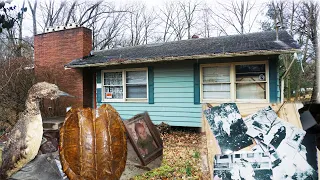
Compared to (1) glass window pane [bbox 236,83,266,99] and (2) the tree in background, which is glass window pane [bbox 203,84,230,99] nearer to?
(1) glass window pane [bbox 236,83,266,99]

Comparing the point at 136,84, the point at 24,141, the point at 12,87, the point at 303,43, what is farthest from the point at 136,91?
the point at 303,43

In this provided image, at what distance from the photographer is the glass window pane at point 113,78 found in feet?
28.6

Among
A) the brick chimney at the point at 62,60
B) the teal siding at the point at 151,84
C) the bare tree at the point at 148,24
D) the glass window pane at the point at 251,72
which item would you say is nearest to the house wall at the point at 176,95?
the teal siding at the point at 151,84

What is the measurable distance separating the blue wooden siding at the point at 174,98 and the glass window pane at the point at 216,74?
17.9 inches

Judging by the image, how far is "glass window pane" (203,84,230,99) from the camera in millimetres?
7168

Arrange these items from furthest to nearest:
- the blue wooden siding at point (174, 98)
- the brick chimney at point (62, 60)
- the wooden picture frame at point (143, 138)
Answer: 1. the brick chimney at point (62, 60)
2. the blue wooden siding at point (174, 98)
3. the wooden picture frame at point (143, 138)

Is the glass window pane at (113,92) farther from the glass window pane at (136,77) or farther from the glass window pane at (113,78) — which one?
the glass window pane at (136,77)

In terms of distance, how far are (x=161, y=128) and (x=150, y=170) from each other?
4.23 meters

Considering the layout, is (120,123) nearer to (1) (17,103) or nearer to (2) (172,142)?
(2) (172,142)

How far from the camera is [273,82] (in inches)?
260

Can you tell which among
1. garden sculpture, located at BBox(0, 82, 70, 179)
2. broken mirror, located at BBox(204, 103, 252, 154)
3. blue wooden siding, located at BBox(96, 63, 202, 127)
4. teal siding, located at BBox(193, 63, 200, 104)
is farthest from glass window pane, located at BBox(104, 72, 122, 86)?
broken mirror, located at BBox(204, 103, 252, 154)

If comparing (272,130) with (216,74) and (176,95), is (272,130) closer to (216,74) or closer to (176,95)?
(216,74)

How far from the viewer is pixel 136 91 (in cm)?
845

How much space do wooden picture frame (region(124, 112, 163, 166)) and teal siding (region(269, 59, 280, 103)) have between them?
462cm
